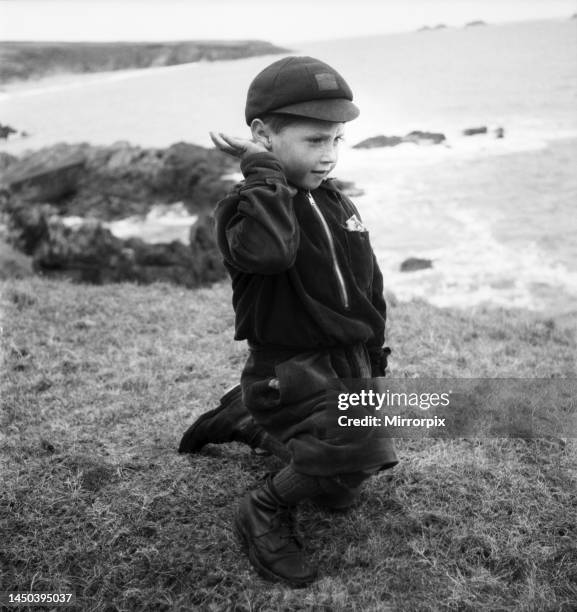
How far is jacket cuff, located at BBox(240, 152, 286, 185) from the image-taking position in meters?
2.01

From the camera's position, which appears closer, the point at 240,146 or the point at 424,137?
the point at 240,146

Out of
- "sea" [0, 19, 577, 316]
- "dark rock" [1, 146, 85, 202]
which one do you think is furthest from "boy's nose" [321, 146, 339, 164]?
"dark rock" [1, 146, 85, 202]

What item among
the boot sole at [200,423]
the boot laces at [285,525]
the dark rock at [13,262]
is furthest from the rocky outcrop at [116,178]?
the boot laces at [285,525]

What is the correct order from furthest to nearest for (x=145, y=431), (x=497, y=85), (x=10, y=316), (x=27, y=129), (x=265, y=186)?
1. (x=27, y=129)
2. (x=497, y=85)
3. (x=10, y=316)
4. (x=145, y=431)
5. (x=265, y=186)

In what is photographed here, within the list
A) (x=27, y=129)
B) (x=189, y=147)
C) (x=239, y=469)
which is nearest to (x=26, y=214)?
(x=27, y=129)

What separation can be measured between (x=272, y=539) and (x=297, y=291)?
82cm

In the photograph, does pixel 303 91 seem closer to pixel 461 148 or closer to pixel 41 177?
pixel 461 148

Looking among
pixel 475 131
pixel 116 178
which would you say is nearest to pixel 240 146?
pixel 475 131

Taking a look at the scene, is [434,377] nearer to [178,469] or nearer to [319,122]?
[178,469]

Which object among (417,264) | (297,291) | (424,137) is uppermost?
(297,291)

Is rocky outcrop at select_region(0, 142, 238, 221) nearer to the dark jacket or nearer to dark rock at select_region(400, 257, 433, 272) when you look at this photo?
dark rock at select_region(400, 257, 433, 272)

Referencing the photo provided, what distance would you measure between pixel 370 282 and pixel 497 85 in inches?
165

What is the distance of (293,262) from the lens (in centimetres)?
205

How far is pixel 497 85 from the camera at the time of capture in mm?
A: 5781
